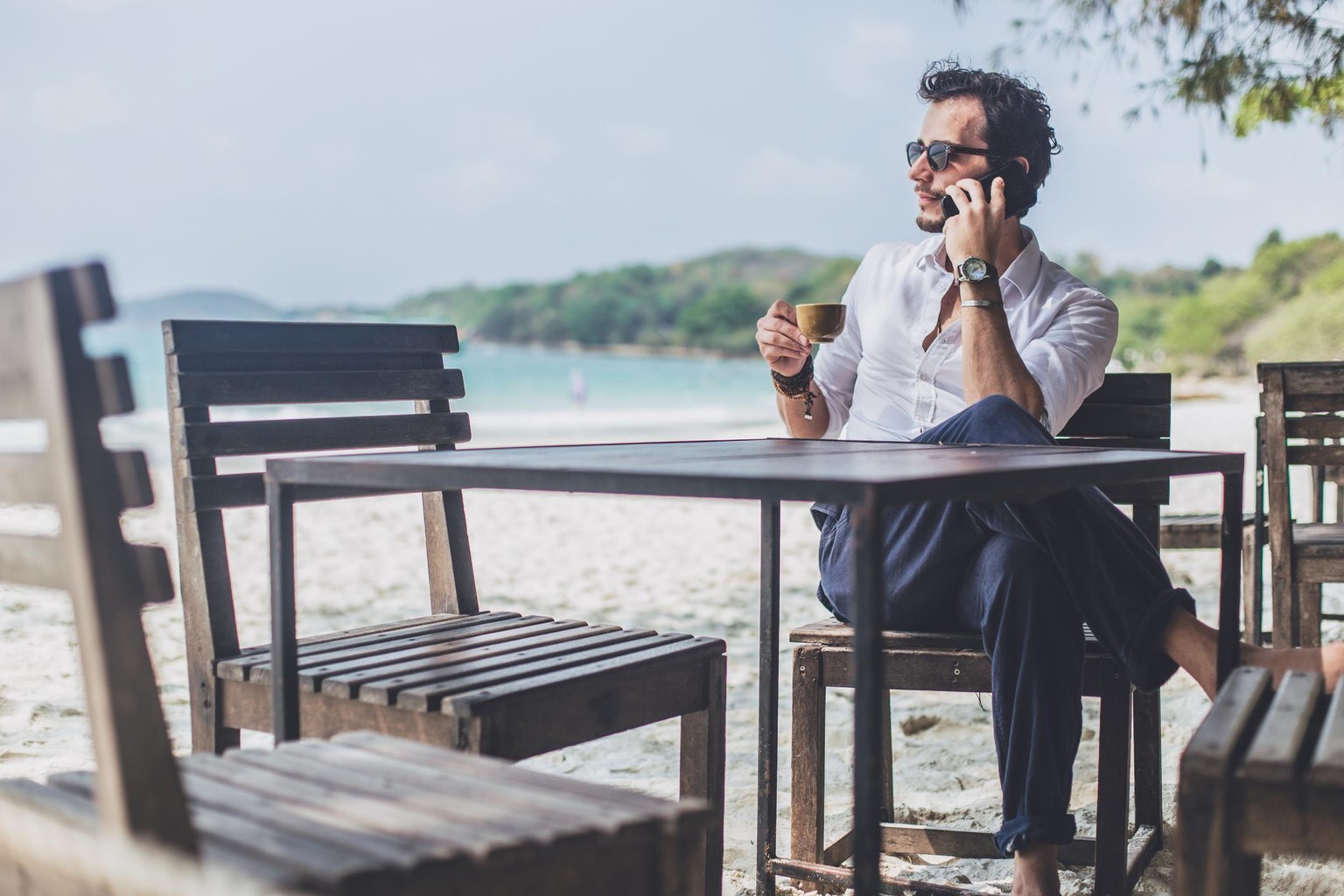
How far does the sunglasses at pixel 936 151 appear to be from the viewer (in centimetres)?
260

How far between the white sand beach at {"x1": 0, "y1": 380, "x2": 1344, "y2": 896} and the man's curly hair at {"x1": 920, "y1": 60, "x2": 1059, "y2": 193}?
4.13ft

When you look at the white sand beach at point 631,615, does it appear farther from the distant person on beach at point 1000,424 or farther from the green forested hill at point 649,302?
the green forested hill at point 649,302

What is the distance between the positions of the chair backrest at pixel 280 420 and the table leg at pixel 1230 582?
1.26 meters

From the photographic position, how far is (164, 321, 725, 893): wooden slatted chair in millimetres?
1618

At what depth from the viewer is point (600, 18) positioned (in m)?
67.1

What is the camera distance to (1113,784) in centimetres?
197

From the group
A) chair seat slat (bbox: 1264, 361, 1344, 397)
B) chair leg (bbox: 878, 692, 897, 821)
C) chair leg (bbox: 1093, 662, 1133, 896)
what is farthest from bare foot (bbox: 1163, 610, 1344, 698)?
chair seat slat (bbox: 1264, 361, 1344, 397)

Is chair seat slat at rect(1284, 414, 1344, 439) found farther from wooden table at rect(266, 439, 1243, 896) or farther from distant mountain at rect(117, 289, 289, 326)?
distant mountain at rect(117, 289, 289, 326)

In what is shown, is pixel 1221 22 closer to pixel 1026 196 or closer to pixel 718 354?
pixel 1026 196

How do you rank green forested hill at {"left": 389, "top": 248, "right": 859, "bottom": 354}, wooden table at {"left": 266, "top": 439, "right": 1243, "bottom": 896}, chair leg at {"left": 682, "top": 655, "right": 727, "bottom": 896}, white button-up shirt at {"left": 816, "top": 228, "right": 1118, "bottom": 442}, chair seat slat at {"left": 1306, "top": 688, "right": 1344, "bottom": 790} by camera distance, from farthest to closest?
1. green forested hill at {"left": 389, "top": 248, "right": 859, "bottom": 354}
2. white button-up shirt at {"left": 816, "top": 228, "right": 1118, "bottom": 442}
3. chair leg at {"left": 682, "top": 655, "right": 727, "bottom": 896}
4. wooden table at {"left": 266, "top": 439, "right": 1243, "bottom": 896}
5. chair seat slat at {"left": 1306, "top": 688, "right": 1344, "bottom": 790}

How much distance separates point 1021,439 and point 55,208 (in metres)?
69.4

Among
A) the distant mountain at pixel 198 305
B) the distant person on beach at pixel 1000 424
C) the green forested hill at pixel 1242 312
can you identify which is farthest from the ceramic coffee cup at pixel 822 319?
the distant mountain at pixel 198 305

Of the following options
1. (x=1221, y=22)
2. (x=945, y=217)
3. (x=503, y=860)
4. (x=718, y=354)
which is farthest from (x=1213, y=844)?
(x=718, y=354)

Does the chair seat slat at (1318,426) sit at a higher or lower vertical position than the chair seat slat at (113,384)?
lower
